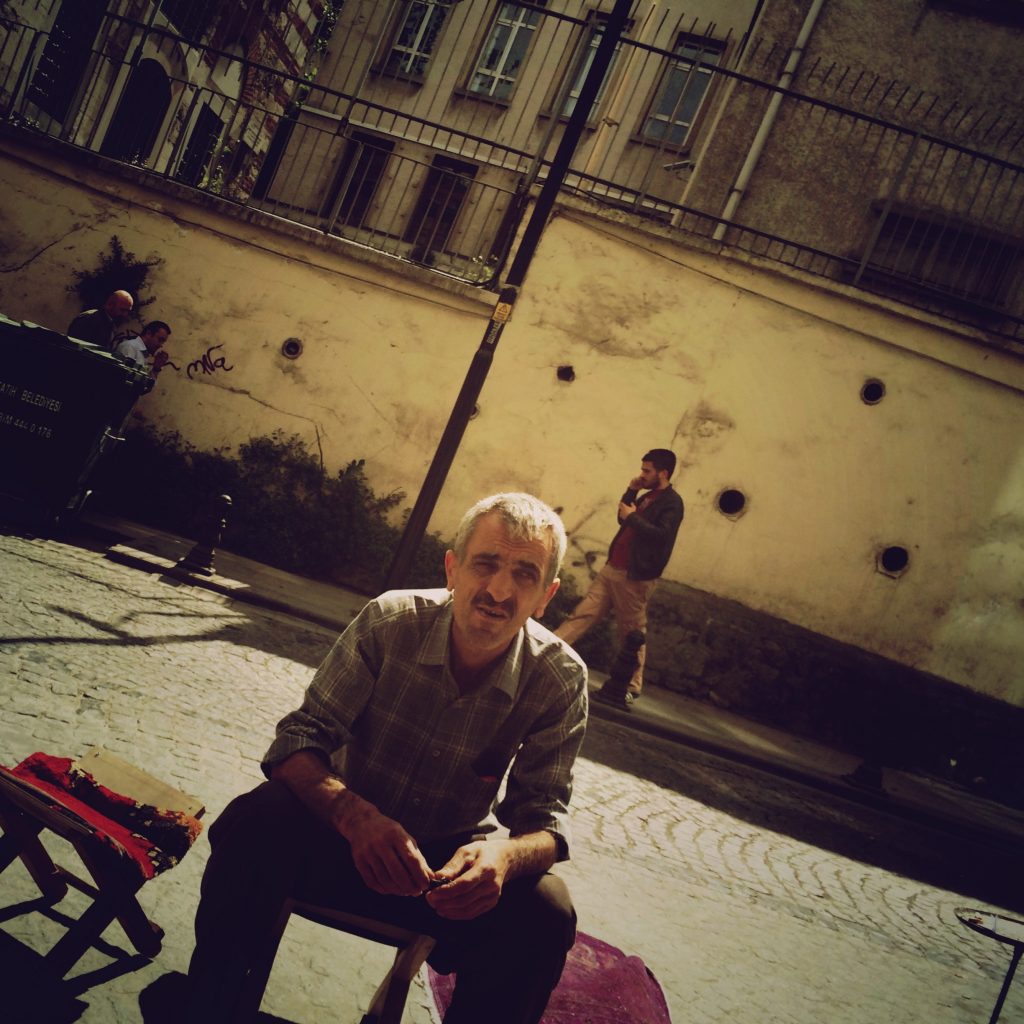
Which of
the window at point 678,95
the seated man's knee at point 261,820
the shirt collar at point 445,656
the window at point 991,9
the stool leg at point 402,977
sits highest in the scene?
the window at point 991,9

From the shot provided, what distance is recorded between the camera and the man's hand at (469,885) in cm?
164

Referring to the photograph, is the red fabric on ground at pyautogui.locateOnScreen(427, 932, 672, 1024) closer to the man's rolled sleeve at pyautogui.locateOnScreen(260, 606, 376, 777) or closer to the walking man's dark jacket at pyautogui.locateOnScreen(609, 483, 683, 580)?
the man's rolled sleeve at pyautogui.locateOnScreen(260, 606, 376, 777)

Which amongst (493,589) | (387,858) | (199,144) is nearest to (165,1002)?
(387,858)

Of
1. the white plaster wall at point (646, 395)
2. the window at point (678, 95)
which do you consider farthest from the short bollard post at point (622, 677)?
the window at point (678, 95)

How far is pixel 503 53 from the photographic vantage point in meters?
17.2

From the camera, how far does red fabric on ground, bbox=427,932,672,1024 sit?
8.20 feet

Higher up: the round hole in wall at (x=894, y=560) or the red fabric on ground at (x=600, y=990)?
the round hole in wall at (x=894, y=560)

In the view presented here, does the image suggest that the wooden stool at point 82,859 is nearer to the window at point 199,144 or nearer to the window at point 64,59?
the window at point 64,59

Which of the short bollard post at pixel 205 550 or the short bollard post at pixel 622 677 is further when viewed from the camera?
the short bollard post at pixel 622 677

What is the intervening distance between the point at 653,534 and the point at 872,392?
11.6ft

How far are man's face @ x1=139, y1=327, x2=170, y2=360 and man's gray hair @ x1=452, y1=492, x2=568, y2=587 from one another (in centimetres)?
776

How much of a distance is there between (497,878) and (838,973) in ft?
8.76

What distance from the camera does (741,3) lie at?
51.1ft

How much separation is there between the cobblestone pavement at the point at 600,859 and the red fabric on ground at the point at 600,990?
0.10m
